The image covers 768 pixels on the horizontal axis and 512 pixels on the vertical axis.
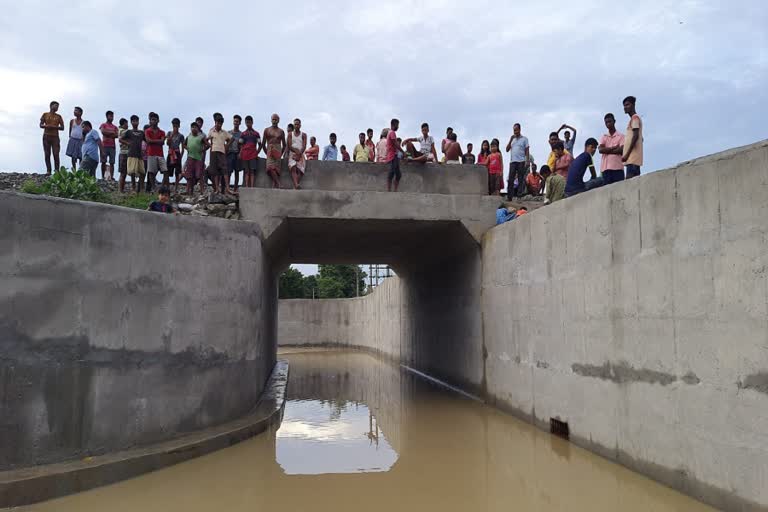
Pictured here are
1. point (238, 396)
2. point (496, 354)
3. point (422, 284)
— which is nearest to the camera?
point (238, 396)

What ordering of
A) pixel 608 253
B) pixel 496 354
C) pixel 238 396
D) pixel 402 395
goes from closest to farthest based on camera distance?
1. pixel 608 253
2. pixel 238 396
3. pixel 496 354
4. pixel 402 395

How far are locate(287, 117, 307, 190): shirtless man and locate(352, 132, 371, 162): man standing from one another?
239 cm

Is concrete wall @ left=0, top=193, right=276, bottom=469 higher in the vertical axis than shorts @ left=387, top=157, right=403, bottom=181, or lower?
lower

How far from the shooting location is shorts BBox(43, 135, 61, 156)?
10.8 meters

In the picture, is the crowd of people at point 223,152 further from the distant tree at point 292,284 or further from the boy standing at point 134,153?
the distant tree at point 292,284

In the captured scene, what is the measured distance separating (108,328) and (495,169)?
25.9 feet

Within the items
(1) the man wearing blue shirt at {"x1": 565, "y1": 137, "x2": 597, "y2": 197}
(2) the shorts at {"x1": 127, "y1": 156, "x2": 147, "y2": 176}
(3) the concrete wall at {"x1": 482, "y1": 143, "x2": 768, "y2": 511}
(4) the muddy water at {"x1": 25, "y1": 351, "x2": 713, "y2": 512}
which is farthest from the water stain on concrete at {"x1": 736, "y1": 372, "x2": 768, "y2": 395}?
(2) the shorts at {"x1": 127, "y1": 156, "x2": 147, "y2": 176}

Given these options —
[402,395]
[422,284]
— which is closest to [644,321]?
[402,395]

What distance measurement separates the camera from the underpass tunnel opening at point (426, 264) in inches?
420

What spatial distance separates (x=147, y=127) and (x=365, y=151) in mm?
4468

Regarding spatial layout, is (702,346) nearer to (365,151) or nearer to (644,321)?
(644,321)

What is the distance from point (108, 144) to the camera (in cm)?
1112

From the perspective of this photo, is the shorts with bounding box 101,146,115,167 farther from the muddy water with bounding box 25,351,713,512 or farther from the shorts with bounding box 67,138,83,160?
the muddy water with bounding box 25,351,713,512

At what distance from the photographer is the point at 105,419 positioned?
586 centimetres
